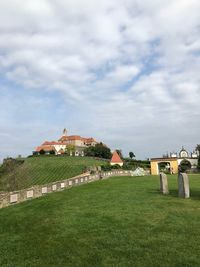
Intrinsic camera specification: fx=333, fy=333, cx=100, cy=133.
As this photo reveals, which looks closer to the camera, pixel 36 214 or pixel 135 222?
pixel 135 222

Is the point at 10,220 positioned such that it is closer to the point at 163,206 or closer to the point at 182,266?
the point at 163,206

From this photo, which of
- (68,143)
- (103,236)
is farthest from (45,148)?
(103,236)

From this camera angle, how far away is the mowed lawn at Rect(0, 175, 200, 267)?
20.7 feet

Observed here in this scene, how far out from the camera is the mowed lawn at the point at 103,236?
248 inches

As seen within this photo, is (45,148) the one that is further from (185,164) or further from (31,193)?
(31,193)

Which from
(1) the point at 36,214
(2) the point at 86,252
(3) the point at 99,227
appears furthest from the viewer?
(1) the point at 36,214

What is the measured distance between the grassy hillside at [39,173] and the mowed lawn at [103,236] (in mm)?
21943

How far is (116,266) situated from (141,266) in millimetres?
439

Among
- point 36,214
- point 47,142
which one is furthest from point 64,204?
point 47,142

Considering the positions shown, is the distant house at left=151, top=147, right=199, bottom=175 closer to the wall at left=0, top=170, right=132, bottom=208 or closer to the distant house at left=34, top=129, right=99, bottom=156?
the wall at left=0, top=170, right=132, bottom=208

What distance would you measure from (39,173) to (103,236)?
217ft

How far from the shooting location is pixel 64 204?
45.3 feet

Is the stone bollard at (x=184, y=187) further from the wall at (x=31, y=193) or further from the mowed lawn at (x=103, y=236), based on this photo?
the wall at (x=31, y=193)

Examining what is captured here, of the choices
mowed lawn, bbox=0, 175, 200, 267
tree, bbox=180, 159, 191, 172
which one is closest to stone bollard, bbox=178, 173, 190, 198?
mowed lawn, bbox=0, 175, 200, 267
